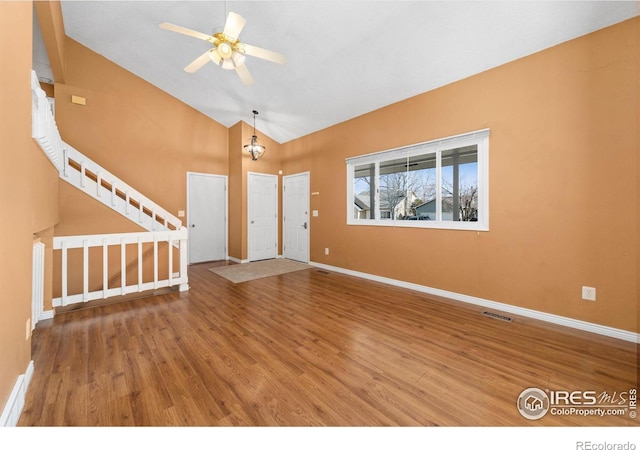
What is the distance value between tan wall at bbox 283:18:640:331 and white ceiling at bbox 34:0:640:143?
0.28m

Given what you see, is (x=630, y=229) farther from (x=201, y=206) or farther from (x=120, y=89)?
(x=120, y=89)

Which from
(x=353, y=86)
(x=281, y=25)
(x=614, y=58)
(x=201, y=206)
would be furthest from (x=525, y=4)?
(x=201, y=206)

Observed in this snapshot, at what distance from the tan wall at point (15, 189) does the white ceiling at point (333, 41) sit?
7.42 ft

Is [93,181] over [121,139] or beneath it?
beneath

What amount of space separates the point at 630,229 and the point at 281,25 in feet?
14.3

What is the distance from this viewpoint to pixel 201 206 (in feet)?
20.3

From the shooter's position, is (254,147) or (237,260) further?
(237,260)

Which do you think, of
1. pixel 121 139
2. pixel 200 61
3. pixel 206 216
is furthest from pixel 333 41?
pixel 206 216

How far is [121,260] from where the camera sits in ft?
11.6

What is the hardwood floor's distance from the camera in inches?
60.6

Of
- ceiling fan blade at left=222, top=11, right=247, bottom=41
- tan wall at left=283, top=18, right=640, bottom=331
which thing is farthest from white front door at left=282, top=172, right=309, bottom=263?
ceiling fan blade at left=222, top=11, right=247, bottom=41

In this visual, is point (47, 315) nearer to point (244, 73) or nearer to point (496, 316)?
point (244, 73)

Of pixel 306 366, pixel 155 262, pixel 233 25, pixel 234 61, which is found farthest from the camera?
pixel 155 262

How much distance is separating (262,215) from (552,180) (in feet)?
17.9
